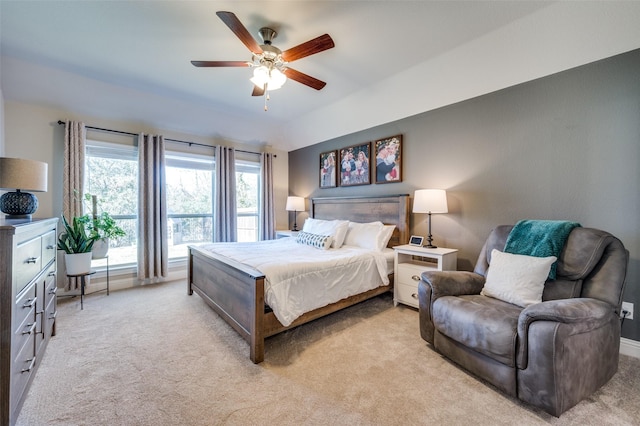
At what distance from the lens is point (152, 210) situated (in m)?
3.83

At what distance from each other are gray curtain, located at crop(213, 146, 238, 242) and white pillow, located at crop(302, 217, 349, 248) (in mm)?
1491

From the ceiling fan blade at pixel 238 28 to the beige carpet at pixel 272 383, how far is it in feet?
7.99

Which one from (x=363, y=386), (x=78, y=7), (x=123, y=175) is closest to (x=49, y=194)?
(x=123, y=175)

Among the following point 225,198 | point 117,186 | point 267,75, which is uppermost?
point 267,75

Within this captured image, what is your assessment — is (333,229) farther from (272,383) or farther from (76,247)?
(76,247)

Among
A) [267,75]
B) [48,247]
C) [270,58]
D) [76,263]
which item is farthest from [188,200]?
[270,58]

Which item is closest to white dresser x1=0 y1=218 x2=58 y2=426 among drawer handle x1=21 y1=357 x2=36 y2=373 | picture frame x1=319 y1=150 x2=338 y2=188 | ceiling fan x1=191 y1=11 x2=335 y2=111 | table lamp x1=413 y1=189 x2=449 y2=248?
drawer handle x1=21 y1=357 x2=36 y2=373

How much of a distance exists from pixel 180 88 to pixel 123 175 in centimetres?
162

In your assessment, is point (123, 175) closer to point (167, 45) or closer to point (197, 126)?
point (197, 126)

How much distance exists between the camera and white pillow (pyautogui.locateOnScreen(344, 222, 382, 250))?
3348 millimetres

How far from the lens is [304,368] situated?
188 cm

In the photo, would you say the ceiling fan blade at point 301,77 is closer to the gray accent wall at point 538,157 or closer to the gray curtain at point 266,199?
the gray accent wall at point 538,157

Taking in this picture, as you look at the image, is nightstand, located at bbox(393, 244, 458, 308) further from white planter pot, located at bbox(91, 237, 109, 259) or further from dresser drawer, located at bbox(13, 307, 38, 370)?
white planter pot, located at bbox(91, 237, 109, 259)

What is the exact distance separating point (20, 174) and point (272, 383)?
238 centimetres
